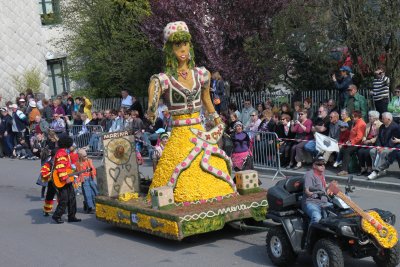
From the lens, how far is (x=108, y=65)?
78.9 ft

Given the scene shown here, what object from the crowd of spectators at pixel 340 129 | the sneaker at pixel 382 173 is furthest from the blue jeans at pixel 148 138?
the sneaker at pixel 382 173

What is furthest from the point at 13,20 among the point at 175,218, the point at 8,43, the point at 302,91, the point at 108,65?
the point at 175,218

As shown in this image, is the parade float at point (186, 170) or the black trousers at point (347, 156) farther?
the black trousers at point (347, 156)

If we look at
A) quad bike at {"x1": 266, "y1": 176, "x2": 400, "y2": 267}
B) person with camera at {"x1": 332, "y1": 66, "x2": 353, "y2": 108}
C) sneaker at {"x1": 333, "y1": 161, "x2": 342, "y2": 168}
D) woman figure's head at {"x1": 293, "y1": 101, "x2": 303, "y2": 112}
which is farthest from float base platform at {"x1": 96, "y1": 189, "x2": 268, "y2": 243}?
person with camera at {"x1": 332, "y1": 66, "x2": 353, "y2": 108}

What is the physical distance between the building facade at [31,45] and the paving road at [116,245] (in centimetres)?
1514

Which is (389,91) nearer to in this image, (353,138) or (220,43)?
(353,138)

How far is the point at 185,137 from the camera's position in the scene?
11125mm

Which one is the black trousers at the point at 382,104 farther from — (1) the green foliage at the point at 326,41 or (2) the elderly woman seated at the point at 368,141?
(1) the green foliage at the point at 326,41

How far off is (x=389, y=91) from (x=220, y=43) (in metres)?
4.67

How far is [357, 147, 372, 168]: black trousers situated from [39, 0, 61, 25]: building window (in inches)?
682

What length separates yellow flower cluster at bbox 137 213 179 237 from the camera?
33.8ft

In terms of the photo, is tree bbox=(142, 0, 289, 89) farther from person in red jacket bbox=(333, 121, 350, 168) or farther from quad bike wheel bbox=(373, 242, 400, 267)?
quad bike wheel bbox=(373, 242, 400, 267)

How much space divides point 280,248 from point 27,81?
21.0 meters

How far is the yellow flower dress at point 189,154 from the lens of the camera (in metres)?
11.0
